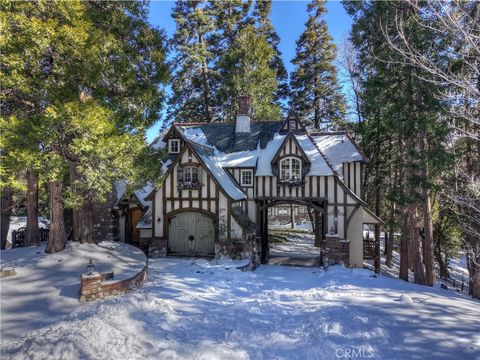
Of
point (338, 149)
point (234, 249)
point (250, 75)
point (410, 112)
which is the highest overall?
point (250, 75)

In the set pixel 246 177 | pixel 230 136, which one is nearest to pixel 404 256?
pixel 246 177

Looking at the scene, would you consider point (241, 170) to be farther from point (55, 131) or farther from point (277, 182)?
point (55, 131)

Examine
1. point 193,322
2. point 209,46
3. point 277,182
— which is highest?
point 209,46

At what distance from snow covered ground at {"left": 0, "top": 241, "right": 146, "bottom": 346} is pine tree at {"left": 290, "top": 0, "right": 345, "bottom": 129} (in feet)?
81.7

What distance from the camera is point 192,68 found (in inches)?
1197

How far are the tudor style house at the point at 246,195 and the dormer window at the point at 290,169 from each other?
0.19 ft

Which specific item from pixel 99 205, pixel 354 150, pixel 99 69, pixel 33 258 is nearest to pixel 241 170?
pixel 354 150

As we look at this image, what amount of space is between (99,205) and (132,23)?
10.4 meters

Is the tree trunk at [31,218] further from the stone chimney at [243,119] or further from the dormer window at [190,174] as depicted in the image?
the stone chimney at [243,119]

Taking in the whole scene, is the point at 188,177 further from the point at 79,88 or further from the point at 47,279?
the point at 47,279

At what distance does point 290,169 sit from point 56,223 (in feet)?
38.2

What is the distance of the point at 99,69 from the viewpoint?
34.5 feet

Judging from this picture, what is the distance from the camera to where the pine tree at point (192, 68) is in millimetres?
29969

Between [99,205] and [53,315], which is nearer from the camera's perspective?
[53,315]
